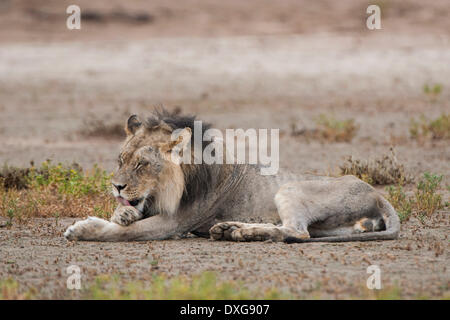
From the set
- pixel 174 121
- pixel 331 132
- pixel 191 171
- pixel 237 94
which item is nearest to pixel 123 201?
pixel 191 171

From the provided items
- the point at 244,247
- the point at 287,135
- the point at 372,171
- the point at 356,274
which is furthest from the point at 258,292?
the point at 287,135

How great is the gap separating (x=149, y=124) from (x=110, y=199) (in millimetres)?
1985

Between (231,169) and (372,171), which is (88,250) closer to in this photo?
(231,169)

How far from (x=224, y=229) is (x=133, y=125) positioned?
121 centimetres

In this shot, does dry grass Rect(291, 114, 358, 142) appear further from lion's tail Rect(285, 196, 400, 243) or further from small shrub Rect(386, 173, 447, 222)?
lion's tail Rect(285, 196, 400, 243)

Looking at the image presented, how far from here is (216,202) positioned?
7.74 metres

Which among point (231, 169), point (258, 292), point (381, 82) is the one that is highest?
point (381, 82)

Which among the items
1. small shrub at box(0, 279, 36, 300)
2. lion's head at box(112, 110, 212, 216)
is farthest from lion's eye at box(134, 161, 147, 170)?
small shrub at box(0, 279, 36, 300)

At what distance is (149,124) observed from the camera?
7.51 meters

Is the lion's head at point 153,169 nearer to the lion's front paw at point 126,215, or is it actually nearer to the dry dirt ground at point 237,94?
the lion's front paw at point 126,215

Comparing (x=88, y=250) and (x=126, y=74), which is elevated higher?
(x=126, y=74)

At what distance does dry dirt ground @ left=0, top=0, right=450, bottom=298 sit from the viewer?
6.64 meters

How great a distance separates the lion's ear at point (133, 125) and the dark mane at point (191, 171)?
0.10 meters

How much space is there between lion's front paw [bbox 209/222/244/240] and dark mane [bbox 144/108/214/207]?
0.33m
